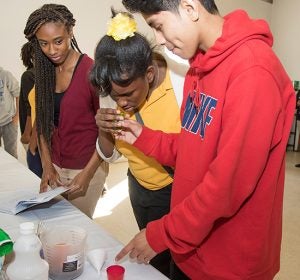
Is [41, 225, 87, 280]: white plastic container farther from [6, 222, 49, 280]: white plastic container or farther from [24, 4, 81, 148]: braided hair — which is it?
[24, 4, 81, 148]: braided hair

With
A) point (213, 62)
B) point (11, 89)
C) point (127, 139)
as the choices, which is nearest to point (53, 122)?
point (127, 139)

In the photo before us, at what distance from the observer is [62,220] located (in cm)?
123

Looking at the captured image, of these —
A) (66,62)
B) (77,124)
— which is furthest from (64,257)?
(66,62)

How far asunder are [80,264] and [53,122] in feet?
3.13

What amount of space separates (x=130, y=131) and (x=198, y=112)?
399mm

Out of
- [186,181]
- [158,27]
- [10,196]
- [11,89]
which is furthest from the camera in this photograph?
[11,89]

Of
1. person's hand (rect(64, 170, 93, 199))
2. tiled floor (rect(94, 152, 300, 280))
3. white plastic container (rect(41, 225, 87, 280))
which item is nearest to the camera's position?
white plastic container (rect(41, 225, 87, 280))

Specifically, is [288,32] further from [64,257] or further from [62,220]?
[64,257]

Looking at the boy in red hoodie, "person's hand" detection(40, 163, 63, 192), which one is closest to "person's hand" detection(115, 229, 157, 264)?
the boy in red hoodie

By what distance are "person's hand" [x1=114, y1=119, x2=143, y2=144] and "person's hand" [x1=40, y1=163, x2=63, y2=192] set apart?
0.43 m

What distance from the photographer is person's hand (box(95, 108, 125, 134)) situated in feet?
4.10

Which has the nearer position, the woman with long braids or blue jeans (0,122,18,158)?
the woman with long braids

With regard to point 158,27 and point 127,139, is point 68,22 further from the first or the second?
point 158,27

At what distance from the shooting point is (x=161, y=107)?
130 cm
